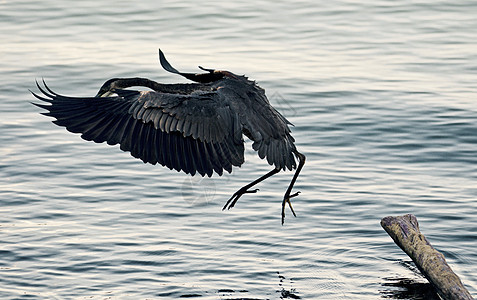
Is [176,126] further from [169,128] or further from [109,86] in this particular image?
[109,86]

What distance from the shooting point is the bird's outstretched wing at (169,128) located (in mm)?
7297

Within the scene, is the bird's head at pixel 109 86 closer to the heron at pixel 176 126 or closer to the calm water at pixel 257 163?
the heron at pixel 176 126

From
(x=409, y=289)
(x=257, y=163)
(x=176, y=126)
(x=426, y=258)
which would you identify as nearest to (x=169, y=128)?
(x=176, y=126)

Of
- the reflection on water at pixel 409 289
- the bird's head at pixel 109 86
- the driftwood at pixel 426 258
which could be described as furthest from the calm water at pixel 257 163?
the bird's head at pixel 109 86

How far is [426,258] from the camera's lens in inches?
277

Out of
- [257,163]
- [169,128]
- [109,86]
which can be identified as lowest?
[257,163]

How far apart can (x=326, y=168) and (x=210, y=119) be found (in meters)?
3.53

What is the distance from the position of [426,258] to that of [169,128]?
215cm

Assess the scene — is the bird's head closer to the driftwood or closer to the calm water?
the calm water

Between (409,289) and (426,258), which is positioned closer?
(426,258)

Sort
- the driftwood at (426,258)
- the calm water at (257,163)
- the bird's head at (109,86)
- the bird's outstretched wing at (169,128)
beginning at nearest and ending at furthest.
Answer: the driftwood at (426,258) < the bird's outstretched wing at (169,128) < the calm water at (257,163) < the bird's head at (109,86)

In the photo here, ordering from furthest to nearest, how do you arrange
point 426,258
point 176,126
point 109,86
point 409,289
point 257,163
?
point 257,163 → point 109,86 → point 409,289 → point 176,126 → point 426,258

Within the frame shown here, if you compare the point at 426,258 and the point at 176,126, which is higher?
the point at 176,126

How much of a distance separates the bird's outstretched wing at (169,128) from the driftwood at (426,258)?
4.31 feet
